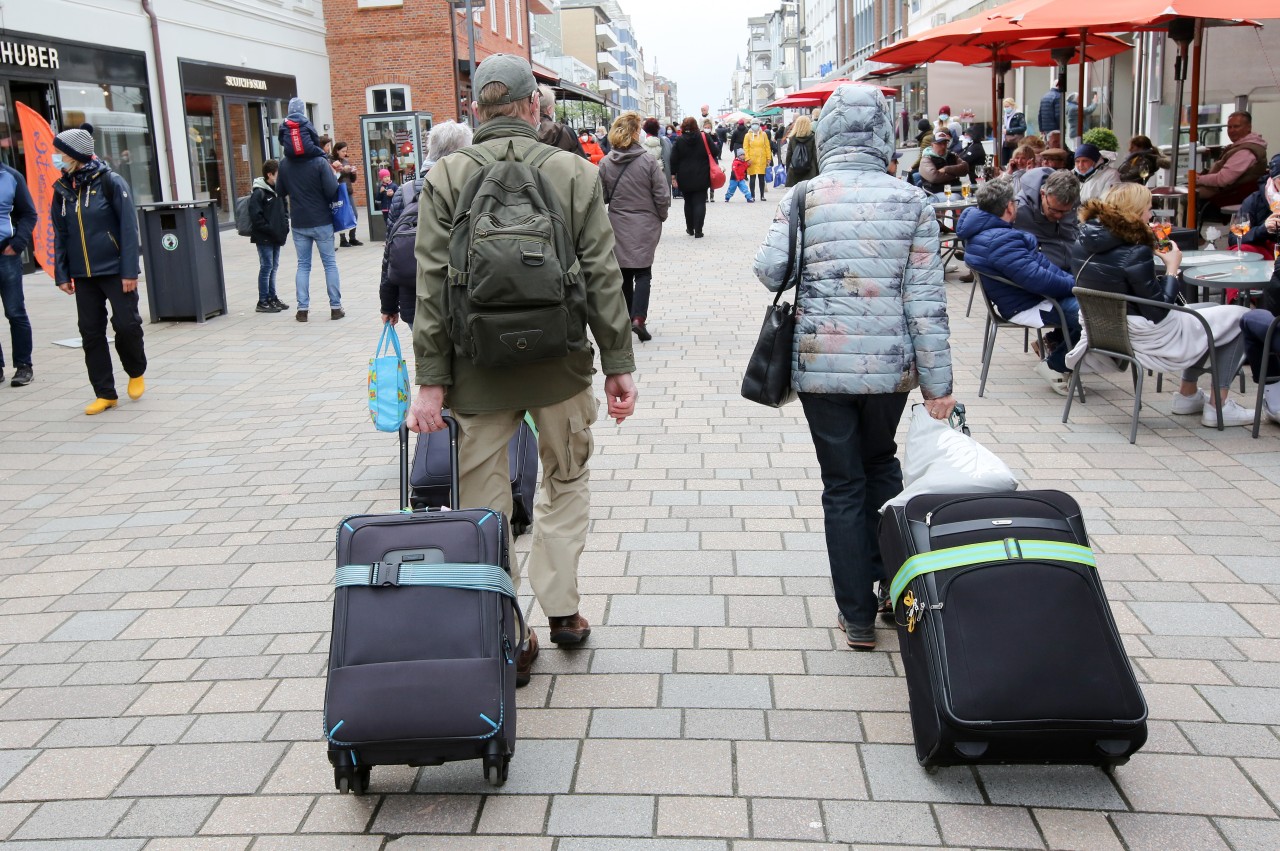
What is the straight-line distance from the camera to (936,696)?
113 inches

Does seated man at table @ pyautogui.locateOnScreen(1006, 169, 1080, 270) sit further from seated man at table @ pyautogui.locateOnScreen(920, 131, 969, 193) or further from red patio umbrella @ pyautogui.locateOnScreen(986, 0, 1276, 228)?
seated man at table @ pyautogui.locateOnScreen(920, 131, 969, 193)

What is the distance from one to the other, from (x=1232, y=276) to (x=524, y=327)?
18.0 ft

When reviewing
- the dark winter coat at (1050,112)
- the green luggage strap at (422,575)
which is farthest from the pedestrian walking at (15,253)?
the dark winter coat at (1050,112)

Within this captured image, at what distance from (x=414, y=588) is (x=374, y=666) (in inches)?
8.2

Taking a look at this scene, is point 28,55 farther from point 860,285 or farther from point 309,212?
point 860,285

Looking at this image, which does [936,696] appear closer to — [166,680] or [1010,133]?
[166,680]

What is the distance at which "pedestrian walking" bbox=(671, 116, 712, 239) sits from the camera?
56.6 ft

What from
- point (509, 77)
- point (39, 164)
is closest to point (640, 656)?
point (509, 77)

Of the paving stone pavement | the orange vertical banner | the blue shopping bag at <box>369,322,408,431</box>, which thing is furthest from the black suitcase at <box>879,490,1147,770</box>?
the orange vertical banner

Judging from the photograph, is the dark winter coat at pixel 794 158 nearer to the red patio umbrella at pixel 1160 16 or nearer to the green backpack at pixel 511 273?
the red patio umbrella at pixel 1160 16

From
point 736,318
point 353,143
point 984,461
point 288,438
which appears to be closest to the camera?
point 984,461

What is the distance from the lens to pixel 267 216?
38.7 ft

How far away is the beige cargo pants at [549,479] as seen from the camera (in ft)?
11.4

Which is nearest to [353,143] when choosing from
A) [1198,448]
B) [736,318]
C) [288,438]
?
[736,318]
